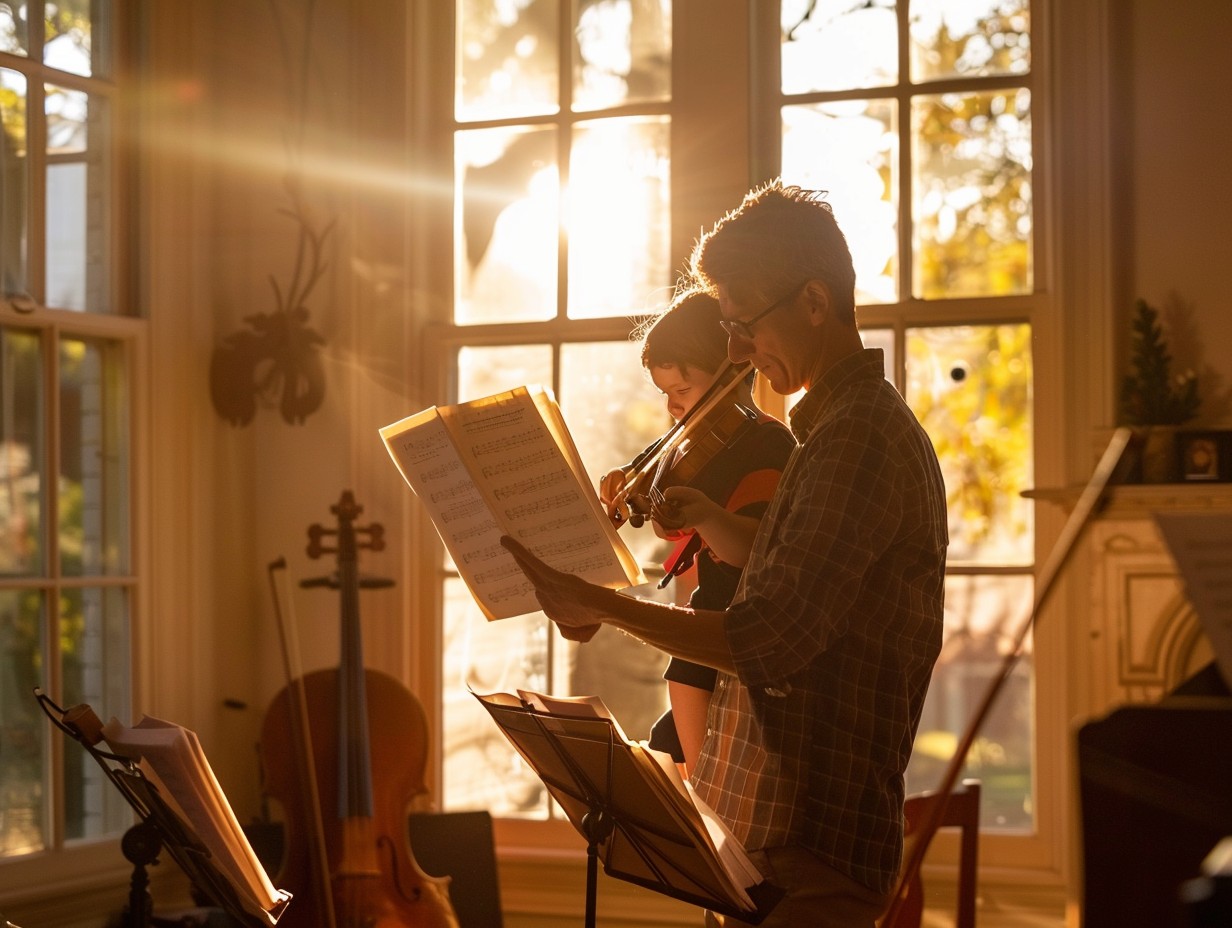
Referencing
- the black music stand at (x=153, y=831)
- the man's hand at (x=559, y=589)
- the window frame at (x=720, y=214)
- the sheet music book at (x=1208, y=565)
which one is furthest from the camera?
the window frame at (x=720, y=214)

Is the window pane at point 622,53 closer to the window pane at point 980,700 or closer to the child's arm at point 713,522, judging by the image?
the window pane at point 980,700

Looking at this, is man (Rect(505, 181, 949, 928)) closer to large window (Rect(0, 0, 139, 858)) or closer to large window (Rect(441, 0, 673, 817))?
large window (Rect(441, 0, 673, 817))

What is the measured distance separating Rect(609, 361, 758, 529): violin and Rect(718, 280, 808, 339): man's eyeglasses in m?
0.35

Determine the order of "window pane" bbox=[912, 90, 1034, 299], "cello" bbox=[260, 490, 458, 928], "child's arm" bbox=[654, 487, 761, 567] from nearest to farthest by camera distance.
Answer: "child's arm" bbox=[654, 487, 761, 567]
"cello" bbox=[260, 490, 458, 928]
"window pane" bbox=[912, 90, 1034, 299]

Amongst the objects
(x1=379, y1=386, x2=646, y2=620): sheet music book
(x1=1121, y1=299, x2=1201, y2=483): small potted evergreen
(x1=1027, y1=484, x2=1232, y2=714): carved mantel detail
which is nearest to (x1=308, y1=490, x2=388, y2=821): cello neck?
(x1=379, y1=386, x2=646, y2=620): sheet music book

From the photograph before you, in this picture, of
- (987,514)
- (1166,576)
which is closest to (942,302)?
(987,514)

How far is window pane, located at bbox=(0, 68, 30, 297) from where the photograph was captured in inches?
107

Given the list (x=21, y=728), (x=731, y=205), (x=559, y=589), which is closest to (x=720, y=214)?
(x=731, y=205)

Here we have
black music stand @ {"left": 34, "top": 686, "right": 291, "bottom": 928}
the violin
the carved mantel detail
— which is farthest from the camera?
the carved mantel detail

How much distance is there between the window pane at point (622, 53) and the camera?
2.96m

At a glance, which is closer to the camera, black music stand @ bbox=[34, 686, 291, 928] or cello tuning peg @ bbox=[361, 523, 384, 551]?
black music stand @ bbox=[34, 686, 291, 928]

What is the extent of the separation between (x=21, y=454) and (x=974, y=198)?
210cm

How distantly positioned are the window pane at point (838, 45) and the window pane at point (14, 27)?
5.47 ft

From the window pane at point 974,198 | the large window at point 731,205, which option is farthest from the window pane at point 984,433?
the window pane at point 974,198
